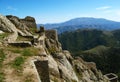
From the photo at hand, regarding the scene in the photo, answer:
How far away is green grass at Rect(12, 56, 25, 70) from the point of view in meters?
19.6

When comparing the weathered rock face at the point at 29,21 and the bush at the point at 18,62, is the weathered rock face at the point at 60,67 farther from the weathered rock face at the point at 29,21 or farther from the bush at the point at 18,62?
the weathered rock face at the point at 29,21

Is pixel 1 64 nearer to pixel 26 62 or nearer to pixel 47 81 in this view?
pixel 26 62

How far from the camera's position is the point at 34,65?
20422 mm

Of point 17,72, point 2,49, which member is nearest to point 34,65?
point 17,72

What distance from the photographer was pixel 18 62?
20609 mm

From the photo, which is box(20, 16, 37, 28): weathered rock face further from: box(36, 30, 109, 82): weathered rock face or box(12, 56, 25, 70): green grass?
box(12, 56, 25, 70): green grass

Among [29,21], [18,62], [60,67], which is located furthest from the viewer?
[29,21]

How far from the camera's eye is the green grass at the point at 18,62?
19562 mm

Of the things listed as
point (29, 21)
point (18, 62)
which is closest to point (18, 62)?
point (18, 62)

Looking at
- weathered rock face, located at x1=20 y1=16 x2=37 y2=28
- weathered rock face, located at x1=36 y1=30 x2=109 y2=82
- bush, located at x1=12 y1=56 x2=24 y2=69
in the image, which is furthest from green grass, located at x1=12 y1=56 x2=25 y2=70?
weathered rock face, located at x1=20 y1=16 x2=37 y2=28

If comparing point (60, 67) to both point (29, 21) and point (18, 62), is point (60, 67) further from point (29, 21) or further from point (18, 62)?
point (29, 21)

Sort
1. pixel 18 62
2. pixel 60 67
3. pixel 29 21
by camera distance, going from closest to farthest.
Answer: pixel 18 62 → pixel 60 67 → pixel 29 21

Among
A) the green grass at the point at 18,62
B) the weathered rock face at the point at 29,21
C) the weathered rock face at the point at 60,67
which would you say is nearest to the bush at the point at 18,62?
the green grass at the point at 18,62

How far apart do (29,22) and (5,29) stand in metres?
22.2
